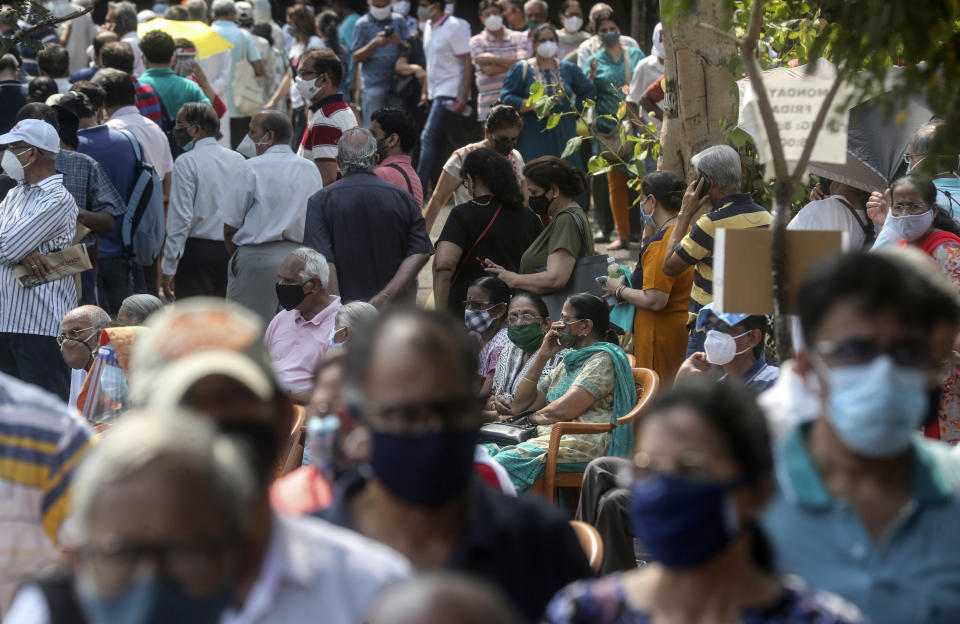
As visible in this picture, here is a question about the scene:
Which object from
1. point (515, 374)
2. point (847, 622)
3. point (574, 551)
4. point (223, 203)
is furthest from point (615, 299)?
point (847, 622)

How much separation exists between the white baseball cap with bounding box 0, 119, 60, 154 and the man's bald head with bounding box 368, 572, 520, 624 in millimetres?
5749

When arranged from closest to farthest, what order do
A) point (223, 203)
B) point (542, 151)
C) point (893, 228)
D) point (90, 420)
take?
point (90, 420), point (893, 228), point (223, 203), point (542, 151)

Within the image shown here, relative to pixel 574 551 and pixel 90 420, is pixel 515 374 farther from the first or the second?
pixel 574 551

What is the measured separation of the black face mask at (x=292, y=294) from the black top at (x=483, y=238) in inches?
48.0

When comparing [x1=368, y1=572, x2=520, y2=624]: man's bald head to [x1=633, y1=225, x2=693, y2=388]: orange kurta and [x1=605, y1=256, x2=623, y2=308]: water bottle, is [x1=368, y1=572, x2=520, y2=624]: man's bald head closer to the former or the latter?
[x1=633, y1=225, x2=693, y2=388]: orange kurta

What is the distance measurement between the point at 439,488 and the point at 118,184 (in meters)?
6.36

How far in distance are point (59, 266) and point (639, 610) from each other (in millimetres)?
5578

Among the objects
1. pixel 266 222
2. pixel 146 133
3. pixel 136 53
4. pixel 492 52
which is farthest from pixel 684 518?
pixel 136 53

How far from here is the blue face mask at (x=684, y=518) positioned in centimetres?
230

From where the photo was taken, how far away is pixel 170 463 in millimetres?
2064

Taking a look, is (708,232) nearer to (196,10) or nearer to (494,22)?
(494,22)

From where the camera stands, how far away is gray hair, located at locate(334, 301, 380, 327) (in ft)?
20.0

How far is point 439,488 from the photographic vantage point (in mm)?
2629

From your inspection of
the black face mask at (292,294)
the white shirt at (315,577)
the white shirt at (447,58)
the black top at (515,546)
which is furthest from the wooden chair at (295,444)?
the white shirt at (447,58)
